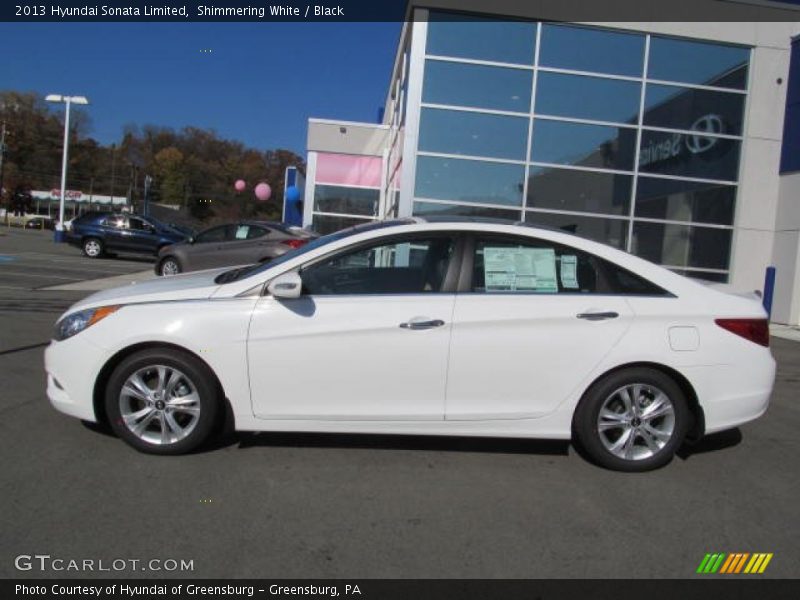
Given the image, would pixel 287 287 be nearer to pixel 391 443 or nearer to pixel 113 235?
pixel 391 443

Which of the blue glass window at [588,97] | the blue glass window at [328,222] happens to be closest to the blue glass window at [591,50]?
the blue glass window at [588,97]

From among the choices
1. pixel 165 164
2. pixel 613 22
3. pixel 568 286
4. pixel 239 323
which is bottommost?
pixel 239 323

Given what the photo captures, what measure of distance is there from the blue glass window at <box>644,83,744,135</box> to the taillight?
10608 millimetres

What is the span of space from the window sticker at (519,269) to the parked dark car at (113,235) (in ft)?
64.8

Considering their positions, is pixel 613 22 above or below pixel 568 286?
above

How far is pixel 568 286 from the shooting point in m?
4.37

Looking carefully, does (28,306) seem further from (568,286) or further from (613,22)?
(613,22)

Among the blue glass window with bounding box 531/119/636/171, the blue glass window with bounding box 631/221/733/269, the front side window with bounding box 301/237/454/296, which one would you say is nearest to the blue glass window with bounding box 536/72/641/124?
the blue glass window with bounding box 531/119/636/171

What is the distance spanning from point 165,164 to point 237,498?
369 feet

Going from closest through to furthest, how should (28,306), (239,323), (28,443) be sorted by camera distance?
(239,323) < (28,443) < (28,306)

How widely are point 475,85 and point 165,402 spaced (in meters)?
10.8

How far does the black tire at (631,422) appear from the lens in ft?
14.0

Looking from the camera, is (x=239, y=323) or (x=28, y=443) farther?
(x=28, y=443)

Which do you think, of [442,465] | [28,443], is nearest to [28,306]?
[28,443]
